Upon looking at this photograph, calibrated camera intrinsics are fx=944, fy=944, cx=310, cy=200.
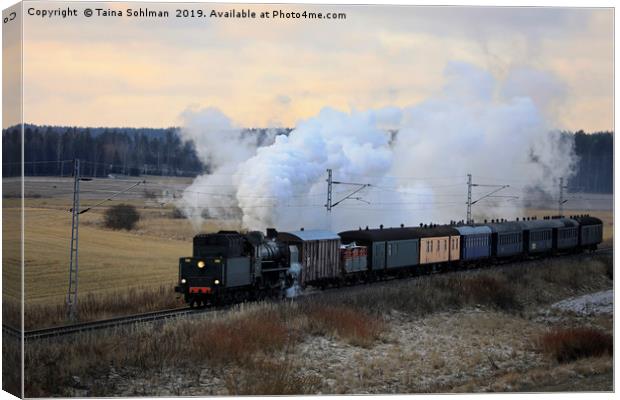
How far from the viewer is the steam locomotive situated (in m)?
28.9

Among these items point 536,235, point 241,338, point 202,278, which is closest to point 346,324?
point 241,338

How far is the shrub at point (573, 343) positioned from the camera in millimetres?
25172

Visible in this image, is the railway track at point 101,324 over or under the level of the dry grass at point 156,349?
over

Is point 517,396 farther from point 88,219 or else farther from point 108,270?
point 88,219

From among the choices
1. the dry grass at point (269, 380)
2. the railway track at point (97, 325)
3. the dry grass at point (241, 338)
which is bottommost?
the dry grass at point (269, 380)

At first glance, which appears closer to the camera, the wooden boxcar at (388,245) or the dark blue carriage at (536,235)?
the wooden boxcar at (388,245)

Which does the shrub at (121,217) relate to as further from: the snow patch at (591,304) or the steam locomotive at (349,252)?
the snow patch at (591,304)

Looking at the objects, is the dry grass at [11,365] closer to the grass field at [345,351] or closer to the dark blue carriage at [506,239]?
the grass field at [345,351]

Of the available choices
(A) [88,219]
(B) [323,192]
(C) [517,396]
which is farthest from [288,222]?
(C) [517,396]

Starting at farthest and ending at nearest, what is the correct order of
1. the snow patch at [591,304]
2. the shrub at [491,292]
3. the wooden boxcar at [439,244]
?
the wooden boxcar at [439,244] < the shrub at [491,292] < the snow patch at [591,304]

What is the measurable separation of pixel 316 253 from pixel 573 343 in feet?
35.9

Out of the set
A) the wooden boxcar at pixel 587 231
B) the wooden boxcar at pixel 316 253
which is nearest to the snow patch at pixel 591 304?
the wooden boxcar at pixel 316 253

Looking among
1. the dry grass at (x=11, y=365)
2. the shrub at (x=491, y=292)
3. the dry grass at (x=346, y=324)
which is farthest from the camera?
the shrub at (x=491, y=292)

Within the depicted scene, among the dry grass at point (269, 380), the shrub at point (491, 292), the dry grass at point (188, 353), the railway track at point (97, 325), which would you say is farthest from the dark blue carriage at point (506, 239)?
the dry grass at point (269, 380)
